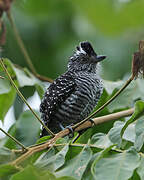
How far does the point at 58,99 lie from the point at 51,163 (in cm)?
223

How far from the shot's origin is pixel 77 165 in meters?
2.47

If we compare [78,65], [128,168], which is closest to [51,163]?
[128,168]

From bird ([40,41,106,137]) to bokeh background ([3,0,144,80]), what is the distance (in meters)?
0.52

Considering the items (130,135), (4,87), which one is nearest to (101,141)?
(130,135)

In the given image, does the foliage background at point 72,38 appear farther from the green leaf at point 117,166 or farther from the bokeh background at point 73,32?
the green leaf at point 117,166

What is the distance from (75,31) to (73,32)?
4 centimetres

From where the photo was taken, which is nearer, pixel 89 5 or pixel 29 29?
pixel 89 5

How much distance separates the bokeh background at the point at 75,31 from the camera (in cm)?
517

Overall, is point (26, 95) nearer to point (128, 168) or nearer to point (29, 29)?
point (29, 29)

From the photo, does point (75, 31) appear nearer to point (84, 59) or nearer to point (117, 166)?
point (84, 59)

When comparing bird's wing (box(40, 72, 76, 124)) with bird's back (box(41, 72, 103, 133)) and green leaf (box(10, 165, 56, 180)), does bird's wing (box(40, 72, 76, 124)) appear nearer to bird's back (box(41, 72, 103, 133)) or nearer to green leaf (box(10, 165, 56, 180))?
bird's back (box(41, 72, 103, 133))

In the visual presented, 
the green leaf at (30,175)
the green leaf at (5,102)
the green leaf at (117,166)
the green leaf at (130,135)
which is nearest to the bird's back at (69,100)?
the green leaf at (5,102)

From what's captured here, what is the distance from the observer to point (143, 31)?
222 inches

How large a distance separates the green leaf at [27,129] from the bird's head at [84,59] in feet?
4.10
